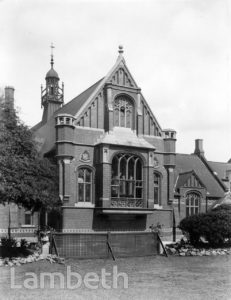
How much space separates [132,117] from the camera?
29875 mm

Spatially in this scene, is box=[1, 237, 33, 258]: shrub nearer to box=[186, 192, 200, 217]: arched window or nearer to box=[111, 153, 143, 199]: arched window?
box=[111, 153, 143, 199]: arched window

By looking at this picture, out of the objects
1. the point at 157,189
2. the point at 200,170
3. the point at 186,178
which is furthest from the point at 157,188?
the point at 200,170

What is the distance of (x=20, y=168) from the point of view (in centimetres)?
1908

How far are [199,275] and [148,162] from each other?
13463 mm

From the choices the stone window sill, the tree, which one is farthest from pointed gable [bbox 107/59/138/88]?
the tree

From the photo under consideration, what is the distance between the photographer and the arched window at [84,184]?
2716cm

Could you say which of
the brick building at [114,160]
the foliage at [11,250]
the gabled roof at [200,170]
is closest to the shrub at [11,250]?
the foliage at [11,250]

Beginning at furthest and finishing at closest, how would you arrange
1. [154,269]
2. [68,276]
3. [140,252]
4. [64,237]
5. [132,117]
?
[132,117] < [140,252] < [64,237] < [154,269] < [68,276]

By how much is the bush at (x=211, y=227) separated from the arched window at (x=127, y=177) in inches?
194

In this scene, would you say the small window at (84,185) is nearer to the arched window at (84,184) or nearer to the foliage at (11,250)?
the arched window at (84,184)

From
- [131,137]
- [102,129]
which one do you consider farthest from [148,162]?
[102,129]

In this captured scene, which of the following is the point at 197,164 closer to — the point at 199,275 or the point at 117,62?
the point at 117,62

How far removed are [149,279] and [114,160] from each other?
14.1 m

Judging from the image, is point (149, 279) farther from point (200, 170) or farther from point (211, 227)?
point (200, 170)
